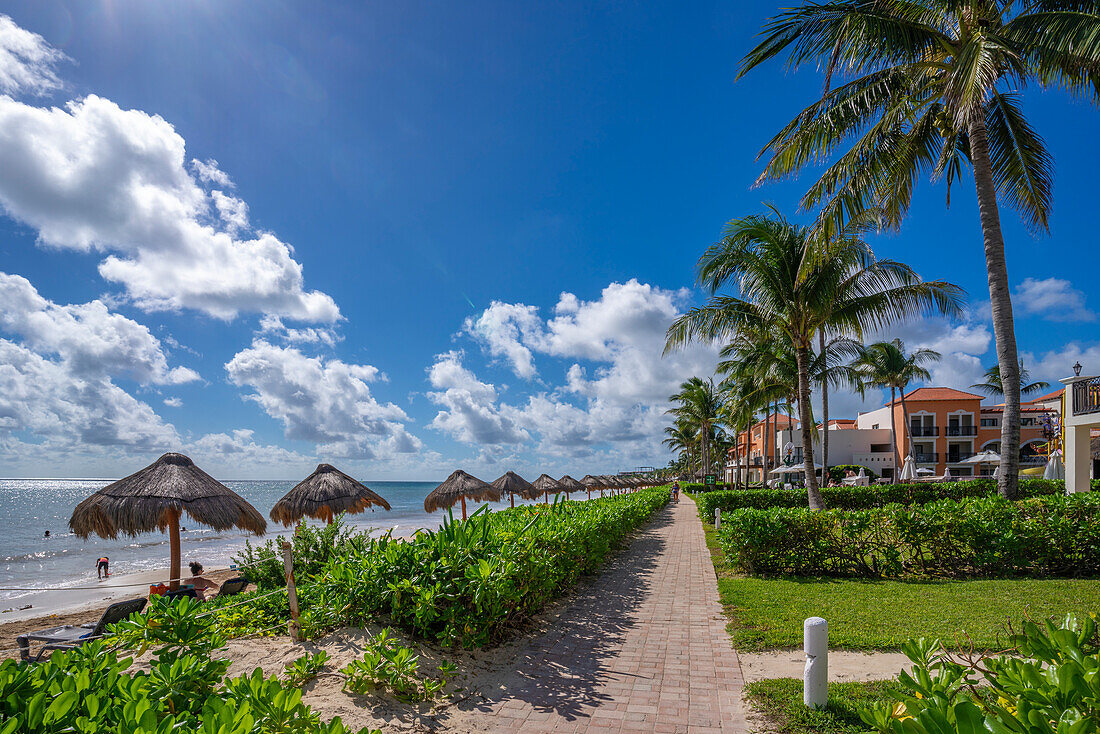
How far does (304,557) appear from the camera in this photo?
7793 millimetres

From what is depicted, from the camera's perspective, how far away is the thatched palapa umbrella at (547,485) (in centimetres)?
2556

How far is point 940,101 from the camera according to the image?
10633 mm

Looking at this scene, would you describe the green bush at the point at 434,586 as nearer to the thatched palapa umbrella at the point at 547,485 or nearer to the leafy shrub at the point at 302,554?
the leafy shrub at the point at 302,554

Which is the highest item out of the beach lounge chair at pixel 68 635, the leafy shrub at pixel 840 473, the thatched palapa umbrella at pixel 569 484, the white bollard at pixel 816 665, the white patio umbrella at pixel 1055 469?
the white bollard at pixel 816 665

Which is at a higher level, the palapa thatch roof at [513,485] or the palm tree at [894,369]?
the palm tree at [894,369]

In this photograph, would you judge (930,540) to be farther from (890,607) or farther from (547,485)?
(547,485)

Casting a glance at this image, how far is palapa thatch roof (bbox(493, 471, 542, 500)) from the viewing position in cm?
2161

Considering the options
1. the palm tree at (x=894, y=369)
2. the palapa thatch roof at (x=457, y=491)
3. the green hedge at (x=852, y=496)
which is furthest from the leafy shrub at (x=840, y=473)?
the palapa thatch roof at (x=457, y=491)

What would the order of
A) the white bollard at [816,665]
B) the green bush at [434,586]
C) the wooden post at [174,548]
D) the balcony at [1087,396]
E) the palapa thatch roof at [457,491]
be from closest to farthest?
1. the white bollard at [816,665]
2. the green bush at [434,586]
3. the wooden post at [174,548]
4. the balcony at [1087,396]
5. the palapa thatch roof at [457,491]

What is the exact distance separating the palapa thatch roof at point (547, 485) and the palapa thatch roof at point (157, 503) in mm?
16564

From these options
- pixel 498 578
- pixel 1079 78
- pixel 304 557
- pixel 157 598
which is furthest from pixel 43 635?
pixel 1079 78

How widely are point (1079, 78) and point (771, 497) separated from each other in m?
15.2

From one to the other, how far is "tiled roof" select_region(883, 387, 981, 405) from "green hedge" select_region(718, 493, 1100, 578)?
149 ft

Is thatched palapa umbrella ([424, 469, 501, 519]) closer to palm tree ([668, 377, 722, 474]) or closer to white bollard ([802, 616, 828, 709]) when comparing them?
white bollard ([802, 616, 828, 709])
